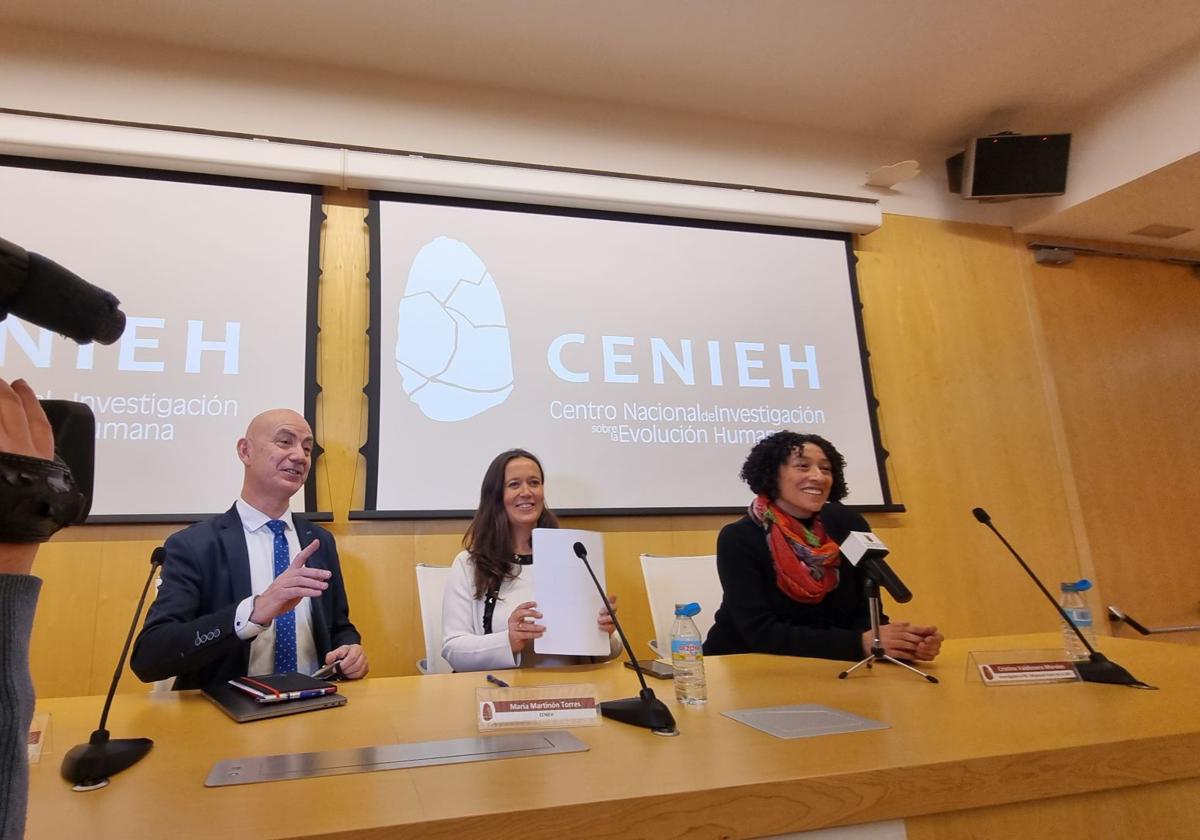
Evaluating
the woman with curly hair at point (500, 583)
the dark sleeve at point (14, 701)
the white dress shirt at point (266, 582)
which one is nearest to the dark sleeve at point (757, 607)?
the woman with curly hair at point (500, 583)

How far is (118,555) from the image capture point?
7.88 ft

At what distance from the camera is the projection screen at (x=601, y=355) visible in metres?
2.81

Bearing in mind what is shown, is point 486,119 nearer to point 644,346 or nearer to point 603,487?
point 644,346

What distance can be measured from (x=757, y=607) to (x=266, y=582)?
132 centimetres

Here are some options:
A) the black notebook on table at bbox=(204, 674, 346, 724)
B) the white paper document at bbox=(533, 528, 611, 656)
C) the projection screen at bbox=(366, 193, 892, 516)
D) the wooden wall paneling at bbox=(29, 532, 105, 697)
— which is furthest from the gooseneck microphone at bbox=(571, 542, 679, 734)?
the wooden wall paneling at bbox=(29, 532, 105, 697)

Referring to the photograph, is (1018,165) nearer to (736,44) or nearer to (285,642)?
(736,44)

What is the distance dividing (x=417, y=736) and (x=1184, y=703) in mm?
1216

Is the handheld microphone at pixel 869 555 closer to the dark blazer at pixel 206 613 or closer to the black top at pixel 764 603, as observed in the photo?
the black top at pixel 764 603

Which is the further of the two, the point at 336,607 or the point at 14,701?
the point at 336,607

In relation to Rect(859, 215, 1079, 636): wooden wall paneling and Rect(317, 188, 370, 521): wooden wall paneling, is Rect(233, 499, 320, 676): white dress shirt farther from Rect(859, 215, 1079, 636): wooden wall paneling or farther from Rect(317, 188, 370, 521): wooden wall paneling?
Rect(859, 215, 1079, 636): wooden wall paneling

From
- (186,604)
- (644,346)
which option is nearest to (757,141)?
(644,346)

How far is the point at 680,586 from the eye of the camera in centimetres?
235

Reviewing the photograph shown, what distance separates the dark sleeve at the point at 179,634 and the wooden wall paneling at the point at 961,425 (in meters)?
2.72

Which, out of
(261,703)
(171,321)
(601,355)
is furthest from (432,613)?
(171,321)
